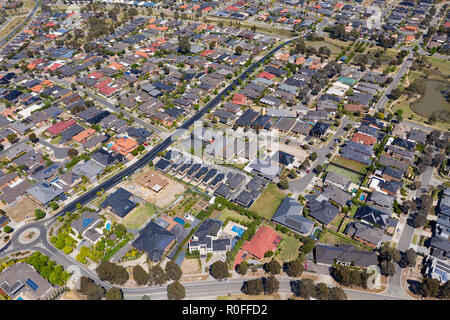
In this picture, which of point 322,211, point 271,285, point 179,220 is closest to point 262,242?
point 271,285

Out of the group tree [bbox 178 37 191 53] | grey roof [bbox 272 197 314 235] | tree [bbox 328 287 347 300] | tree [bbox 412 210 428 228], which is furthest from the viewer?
tree [bbox 178 37 191 53]

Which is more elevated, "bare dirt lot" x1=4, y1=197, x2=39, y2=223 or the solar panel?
the solar panel

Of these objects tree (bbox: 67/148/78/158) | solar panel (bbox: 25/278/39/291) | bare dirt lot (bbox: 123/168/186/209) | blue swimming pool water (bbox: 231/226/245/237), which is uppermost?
tree (bbox: 67/148/78/158)

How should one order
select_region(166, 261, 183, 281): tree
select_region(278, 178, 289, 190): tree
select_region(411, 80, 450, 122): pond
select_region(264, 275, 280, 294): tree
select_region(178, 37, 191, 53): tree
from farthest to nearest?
select_region(178, 37, 191, 53): tree → select_region(411, 80, 450, 122): pond → select_region(278, 178, 289, 190): tree → select_region(166, 261, 183, 281): tree → select_region(264, 275, 280, 294): tree

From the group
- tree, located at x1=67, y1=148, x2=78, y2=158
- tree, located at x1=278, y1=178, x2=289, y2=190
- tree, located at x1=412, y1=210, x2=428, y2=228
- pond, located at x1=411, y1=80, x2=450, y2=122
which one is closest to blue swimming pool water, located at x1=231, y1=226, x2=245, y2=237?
tree, located at x1=278, y1=178, x2=289, y2=190

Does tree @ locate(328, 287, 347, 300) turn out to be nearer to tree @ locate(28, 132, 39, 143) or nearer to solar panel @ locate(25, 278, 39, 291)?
solar panel @ locate(25, 278, 39, 291)

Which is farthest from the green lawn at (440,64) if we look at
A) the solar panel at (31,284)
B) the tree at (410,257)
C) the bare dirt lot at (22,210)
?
the bare dirt lot at (22,210)

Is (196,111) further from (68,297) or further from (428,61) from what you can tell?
(428,61)
